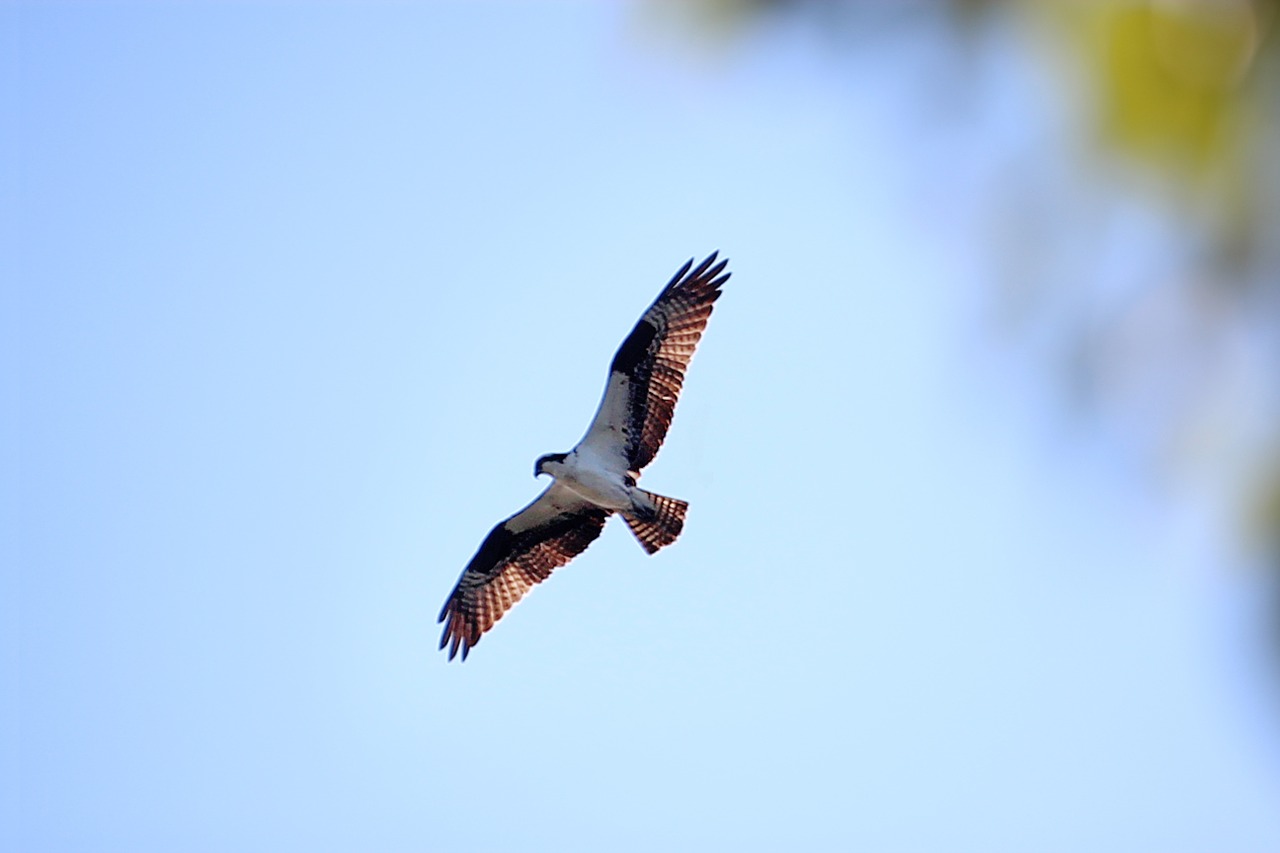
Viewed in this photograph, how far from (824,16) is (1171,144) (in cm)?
48

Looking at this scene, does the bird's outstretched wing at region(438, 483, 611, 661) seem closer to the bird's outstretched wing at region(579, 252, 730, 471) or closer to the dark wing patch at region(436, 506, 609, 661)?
the dark wing patch at region(436, 506, 609, 661)

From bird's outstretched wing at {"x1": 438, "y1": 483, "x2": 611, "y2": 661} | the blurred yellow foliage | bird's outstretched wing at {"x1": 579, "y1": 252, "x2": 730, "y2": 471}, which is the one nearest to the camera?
the blurred yellow foliage

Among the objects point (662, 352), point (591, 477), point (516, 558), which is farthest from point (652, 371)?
point (516, 558)

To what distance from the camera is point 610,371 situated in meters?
11.4

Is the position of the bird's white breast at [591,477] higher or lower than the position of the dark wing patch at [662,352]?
lower

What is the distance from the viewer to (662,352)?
11422 millimetres

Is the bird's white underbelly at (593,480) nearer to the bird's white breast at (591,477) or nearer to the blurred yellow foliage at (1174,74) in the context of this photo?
the bird's white breast at (591,477)

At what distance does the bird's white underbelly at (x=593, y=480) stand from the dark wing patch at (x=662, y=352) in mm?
261

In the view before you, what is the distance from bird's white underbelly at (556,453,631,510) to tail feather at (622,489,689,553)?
4.7 inches

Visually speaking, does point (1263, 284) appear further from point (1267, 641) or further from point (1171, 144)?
point (1267, 641)

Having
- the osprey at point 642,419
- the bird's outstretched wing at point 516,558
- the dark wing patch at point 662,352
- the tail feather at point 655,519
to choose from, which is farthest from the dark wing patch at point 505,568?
the dark wing patch at point 662,352

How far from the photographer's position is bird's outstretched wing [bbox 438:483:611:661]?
12469 mm

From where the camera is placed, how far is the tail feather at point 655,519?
11.7 m

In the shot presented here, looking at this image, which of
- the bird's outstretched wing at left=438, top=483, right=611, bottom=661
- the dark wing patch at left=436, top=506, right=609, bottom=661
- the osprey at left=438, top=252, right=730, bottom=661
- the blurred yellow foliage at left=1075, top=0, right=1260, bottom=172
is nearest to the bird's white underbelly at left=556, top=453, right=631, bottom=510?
the osprey at left=438, top=252, right=730, bottom=661
